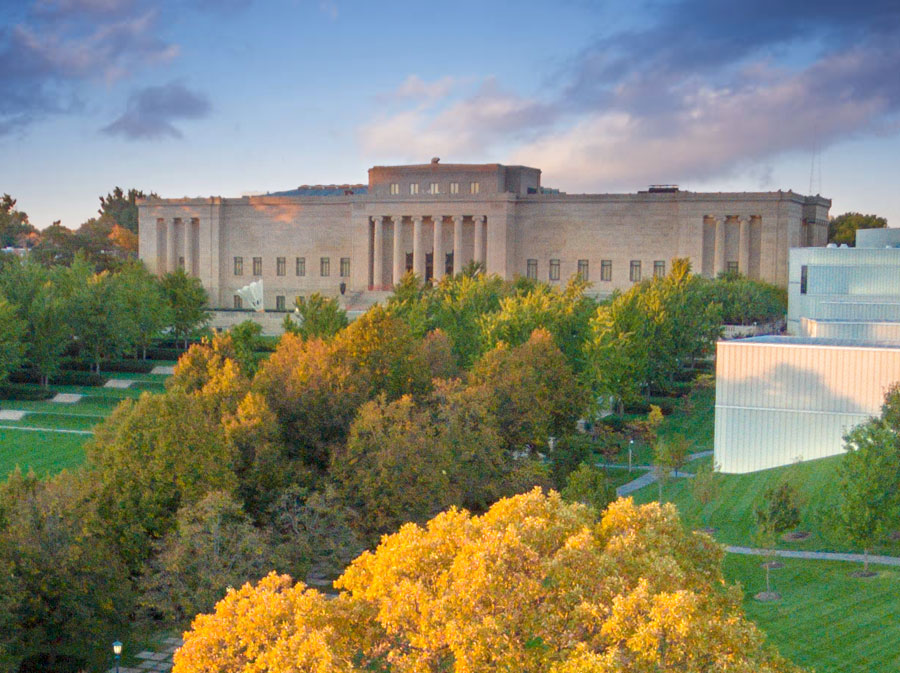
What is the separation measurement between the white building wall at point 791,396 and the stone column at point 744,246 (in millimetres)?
56598

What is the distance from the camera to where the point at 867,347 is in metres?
40.3

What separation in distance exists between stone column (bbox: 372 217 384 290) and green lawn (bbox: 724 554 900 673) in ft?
256

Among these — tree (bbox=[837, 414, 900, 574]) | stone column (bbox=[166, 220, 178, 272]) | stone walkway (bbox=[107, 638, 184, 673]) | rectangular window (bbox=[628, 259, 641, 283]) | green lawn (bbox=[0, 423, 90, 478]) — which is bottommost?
stone walkway (bbox=[107, 638, 184, 673])

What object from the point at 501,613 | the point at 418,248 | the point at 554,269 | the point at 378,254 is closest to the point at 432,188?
the point at 418,248

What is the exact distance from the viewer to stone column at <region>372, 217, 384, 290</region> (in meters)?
106

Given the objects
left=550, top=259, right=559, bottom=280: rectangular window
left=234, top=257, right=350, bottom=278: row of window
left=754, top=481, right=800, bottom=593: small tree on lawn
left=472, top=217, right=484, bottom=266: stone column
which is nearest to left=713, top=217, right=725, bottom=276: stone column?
left=550, top=259, right=559, bottom=280: rectangular window

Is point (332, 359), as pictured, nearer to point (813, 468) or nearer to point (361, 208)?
point (813, 468)

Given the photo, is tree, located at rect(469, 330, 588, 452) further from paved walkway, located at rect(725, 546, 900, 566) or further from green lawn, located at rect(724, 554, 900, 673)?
green lawn, located at rect(724, 554, 900, 673)

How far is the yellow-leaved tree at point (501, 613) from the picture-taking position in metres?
14.2

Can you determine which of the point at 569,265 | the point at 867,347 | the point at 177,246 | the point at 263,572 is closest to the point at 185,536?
the point at 263,572

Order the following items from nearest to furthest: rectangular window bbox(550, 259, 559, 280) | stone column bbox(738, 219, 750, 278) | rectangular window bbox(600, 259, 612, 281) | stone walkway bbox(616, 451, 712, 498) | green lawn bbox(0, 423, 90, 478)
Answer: stone walkway bbox(616, 451, 712, 498), green lawn bbox(0, 423, 90, 478), stone column bbox(738, 219, 750, 278), rectangular window bbox(600, 259, 612, 281), rectangular window bbox(550, 259, 559, 280)

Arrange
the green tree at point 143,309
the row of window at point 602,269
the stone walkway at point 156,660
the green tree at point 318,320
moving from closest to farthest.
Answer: the stone walkway at point 156,660, the green tree at point 318,320, the green tree at point 143,309, the row of window at point 602,269

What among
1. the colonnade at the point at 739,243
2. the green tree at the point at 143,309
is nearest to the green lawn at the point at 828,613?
the green tree at the point at 143,309

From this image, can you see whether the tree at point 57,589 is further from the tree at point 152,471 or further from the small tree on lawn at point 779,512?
the small tree on lawn at point 779,512
